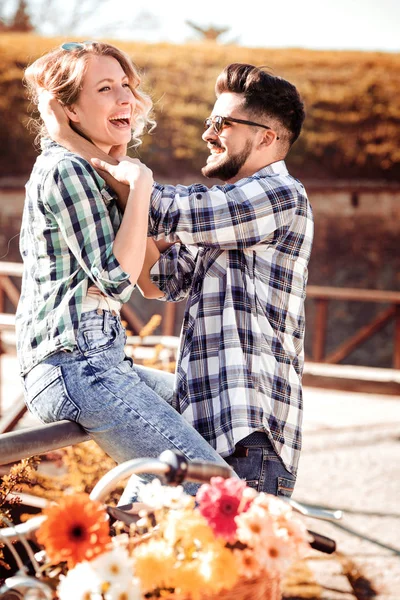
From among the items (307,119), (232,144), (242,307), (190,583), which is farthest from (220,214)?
(307,119)

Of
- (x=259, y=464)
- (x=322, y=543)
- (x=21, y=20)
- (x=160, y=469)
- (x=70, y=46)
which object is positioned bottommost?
(x=259, y=464)

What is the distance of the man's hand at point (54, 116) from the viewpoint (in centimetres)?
220

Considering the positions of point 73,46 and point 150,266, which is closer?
point 73,46

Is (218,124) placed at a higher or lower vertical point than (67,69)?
lower

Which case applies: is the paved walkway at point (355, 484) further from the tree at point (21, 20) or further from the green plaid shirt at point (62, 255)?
the tree at point (21, 20)

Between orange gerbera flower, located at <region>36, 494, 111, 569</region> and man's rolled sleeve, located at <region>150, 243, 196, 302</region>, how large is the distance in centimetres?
134

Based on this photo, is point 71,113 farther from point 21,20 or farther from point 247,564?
point 21,20

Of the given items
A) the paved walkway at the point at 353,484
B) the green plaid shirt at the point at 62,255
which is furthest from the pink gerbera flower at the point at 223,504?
A: the paved walkway at the point at 353,484

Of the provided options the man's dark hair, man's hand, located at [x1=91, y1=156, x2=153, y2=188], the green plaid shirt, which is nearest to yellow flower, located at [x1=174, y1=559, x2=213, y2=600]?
the green plaid shirt

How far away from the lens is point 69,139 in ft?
7.16

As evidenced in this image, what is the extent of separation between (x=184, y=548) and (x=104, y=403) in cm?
64

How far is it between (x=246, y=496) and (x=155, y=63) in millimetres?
14677

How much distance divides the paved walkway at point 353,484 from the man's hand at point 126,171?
2.56 meters

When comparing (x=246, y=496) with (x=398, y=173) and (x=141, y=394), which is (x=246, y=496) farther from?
(x=398, y=173)
